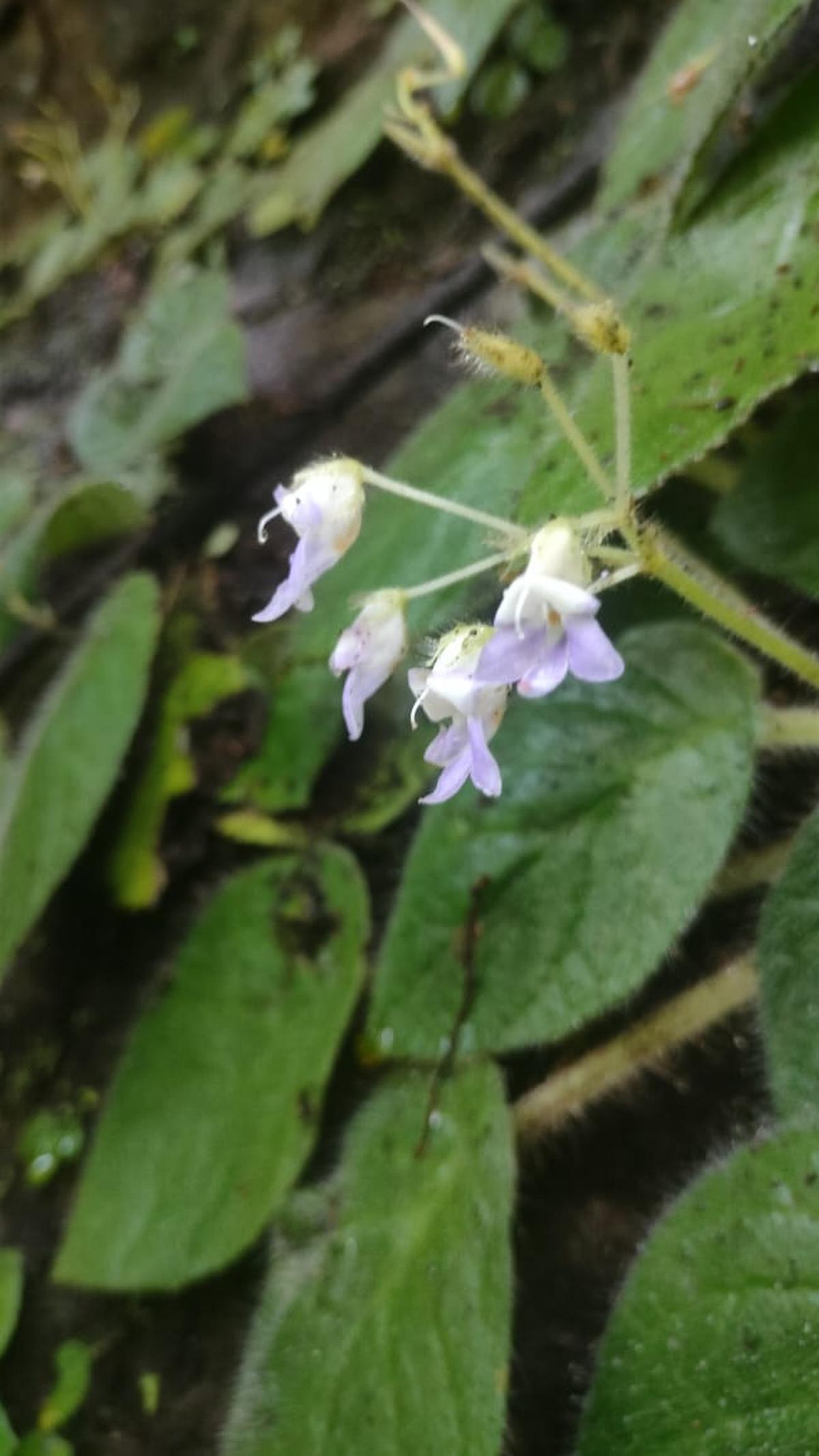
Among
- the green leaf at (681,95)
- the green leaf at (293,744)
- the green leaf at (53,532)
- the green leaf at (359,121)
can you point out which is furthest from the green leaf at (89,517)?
the green leaf at (681,95)

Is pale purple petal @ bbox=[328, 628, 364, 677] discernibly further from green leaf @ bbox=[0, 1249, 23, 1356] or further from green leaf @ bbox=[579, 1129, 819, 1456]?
green leaf @ bbox=[0, 1249, 23, 1356]

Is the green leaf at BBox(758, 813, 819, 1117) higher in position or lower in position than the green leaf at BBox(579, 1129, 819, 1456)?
higher

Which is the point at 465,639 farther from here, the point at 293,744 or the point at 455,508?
the point at 293,744

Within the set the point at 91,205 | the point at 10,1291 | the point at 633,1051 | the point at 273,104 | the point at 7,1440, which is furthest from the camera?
the point at 91,205

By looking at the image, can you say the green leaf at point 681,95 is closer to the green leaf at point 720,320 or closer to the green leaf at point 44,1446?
the green leaf at point 720,320

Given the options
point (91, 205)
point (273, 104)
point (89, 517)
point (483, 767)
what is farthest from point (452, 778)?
point (91, 205)

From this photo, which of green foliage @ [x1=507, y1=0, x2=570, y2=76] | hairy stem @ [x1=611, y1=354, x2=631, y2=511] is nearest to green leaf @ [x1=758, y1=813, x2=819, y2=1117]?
hairy stem @ [x1=611, y1=354, x2=631, y2=511]
